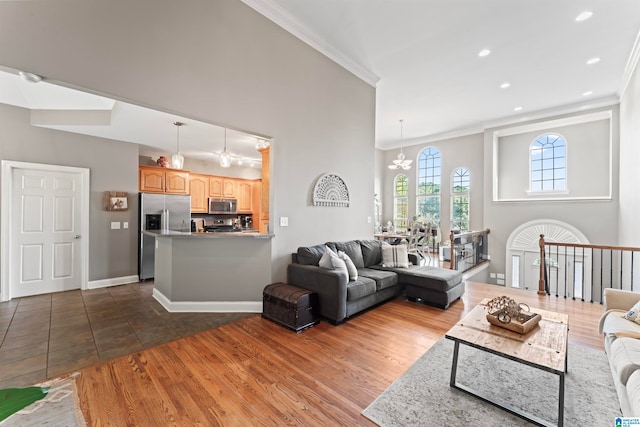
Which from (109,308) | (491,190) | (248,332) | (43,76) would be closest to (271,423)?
(248,332)

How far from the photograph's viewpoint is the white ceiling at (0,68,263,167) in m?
3.65

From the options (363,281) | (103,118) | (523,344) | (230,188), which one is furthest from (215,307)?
(230,188)

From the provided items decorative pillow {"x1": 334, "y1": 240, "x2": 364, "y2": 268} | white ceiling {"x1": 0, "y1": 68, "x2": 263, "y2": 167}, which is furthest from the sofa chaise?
white ceiling {"x1": 0, "y1": 68, "x2": 263, "y2": 167}

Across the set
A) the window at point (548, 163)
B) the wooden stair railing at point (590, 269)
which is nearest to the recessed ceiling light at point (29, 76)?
the wooden stair railing at point (590, 269)

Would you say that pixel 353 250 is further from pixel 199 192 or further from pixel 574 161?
pixel 574 161

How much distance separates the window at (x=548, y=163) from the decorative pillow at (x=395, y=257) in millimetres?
5272

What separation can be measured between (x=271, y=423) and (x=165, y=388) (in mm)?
926

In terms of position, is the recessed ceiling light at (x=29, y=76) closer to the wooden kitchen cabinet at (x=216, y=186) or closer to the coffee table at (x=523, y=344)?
the coffee table at (x=523, y=344)

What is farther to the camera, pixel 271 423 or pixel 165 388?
pixel 165 388

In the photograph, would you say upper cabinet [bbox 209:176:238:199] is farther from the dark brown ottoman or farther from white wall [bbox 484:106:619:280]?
white wall [bbox 484:106:619:280]

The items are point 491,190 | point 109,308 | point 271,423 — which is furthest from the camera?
point 491,190

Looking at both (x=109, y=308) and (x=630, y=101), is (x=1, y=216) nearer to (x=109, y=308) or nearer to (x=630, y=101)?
(x=109, y=308)

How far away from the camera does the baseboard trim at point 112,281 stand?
4.77 meters

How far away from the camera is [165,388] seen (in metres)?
2.05
